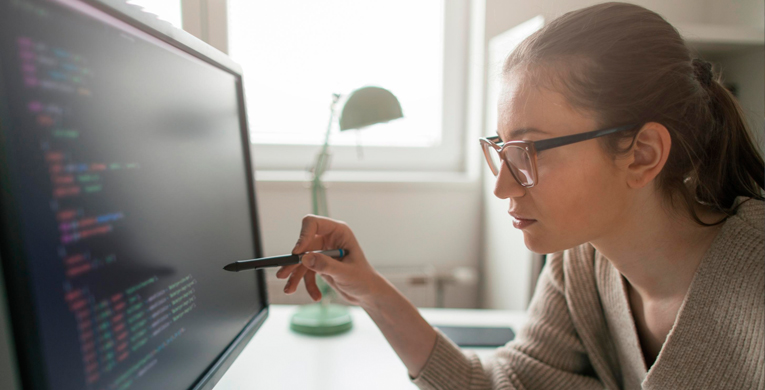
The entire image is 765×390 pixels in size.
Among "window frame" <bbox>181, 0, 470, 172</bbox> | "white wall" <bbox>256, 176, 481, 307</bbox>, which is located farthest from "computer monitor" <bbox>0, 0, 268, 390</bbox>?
"window frame" <bbox>181, 0, 470, 172</bbox>

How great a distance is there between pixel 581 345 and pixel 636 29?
0.53m

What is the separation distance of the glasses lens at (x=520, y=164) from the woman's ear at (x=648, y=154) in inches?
5.0

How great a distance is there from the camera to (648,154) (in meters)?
0.61

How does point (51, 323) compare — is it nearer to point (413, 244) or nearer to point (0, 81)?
point (0, 81)

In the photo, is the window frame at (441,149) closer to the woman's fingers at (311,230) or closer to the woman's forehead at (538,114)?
the woman's fingers at (311,230)

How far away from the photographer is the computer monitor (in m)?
0.28

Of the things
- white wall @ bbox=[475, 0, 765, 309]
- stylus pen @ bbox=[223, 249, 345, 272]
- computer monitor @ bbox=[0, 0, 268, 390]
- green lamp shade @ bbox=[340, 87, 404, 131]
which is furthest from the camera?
white wall @ bbox=[475, 0, 765, 309]

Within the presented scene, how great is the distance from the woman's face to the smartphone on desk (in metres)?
0.38

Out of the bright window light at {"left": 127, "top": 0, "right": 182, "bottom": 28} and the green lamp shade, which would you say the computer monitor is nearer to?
the bright window light at {"left": 127, "top": 0, "right": 182, "bottom": 28}

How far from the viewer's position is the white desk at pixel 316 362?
2.45 ft

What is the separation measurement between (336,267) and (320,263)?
49 mm

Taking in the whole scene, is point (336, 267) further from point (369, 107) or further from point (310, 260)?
point (369, 107)

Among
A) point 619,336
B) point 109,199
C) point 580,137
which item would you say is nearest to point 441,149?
point 619,336

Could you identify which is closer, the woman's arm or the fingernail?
the fingernail
